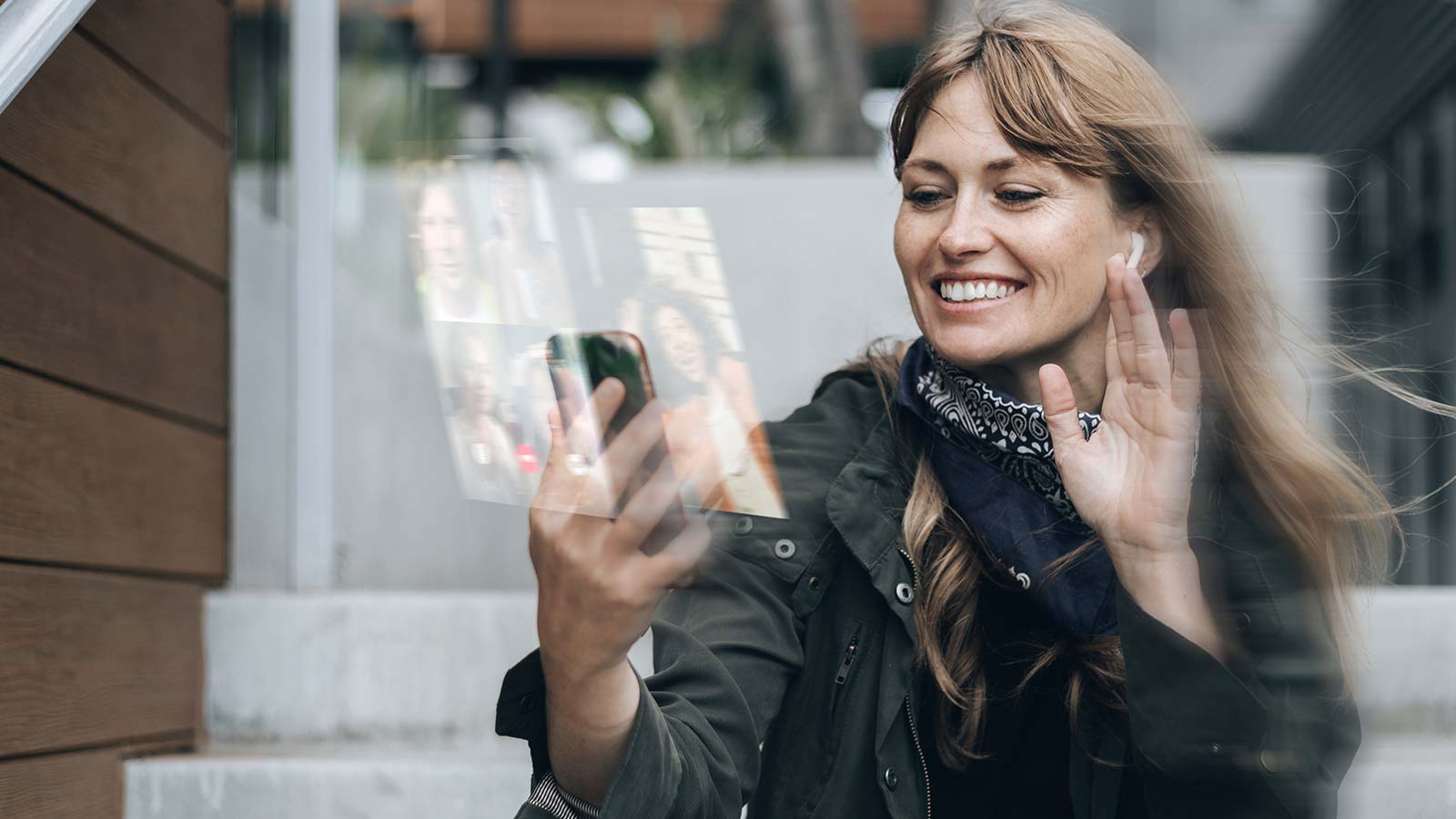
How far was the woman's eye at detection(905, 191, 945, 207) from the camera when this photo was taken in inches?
65.9

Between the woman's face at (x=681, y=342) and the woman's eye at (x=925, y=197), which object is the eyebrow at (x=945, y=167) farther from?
the woman's face at (x=681, y=342)

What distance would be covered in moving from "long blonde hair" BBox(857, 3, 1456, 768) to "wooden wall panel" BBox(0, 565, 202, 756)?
1.11m

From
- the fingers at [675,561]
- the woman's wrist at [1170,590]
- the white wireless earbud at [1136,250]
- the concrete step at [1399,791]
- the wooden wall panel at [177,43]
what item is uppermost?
the wooden wall panel at [177,43]

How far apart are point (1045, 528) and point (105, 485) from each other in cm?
131

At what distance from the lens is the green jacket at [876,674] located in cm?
137

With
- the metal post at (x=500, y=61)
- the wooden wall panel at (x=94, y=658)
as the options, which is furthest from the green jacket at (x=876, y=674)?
the metal post at (x=500, y=61)

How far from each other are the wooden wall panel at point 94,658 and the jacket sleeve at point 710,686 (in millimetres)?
791

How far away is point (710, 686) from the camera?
54.8 inches

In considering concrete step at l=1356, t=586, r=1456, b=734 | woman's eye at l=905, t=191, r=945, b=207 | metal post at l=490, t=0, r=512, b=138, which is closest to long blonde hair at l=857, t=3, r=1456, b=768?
woman's eye at l=905, t=191, r=945, b=207

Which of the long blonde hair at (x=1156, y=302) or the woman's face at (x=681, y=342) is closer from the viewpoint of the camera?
the woman's face at (x=681, y=342)

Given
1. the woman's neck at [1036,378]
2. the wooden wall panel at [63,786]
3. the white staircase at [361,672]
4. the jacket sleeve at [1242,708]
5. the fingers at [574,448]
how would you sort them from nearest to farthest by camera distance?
the fingers at [574,448]
the jacket sleeve at [1242,708]
the wooden wall panel at [63,786]
the woman's neck at [1036,378]
the white staircase at [361,672]

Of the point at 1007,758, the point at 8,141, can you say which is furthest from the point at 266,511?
the point at 1007,758

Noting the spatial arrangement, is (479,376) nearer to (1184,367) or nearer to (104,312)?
(1184,367)

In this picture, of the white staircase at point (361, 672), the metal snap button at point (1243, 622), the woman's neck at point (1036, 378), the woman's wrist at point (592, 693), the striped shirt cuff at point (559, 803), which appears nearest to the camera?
the woman's wrist at point (592, 693)
